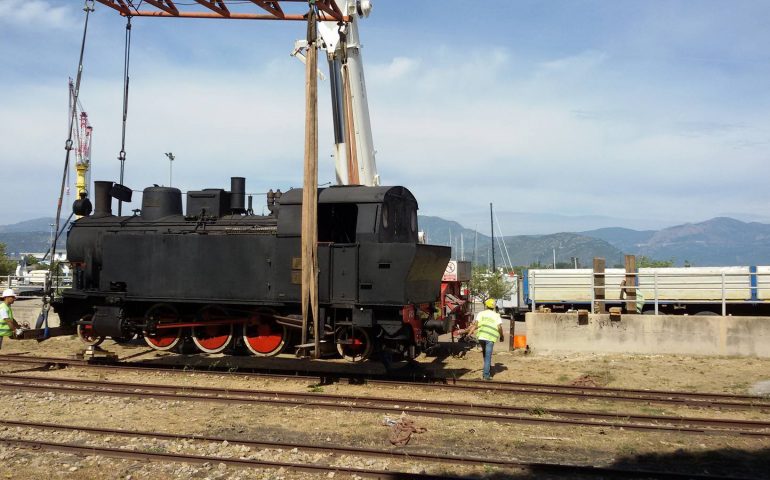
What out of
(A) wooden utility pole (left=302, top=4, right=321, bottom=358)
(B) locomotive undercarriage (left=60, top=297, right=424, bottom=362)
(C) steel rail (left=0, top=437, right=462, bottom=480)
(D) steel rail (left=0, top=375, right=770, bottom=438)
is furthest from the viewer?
(B) locomotive undercarriage (left=60, top=297, right=424, bottom=362)

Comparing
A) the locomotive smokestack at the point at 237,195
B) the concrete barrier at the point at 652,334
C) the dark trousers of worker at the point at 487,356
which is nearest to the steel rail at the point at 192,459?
the dark trousers of worker at the point at 487,356

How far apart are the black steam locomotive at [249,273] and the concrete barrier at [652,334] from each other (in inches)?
155

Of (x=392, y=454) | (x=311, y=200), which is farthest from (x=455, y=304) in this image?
(x=392, y=454)

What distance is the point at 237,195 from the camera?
1246 centimetres

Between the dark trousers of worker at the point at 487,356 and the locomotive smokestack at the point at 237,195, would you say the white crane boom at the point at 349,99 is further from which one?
the dark trousers of worker at the point at 487,356

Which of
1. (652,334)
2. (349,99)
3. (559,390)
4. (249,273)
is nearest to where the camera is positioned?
(559,390)

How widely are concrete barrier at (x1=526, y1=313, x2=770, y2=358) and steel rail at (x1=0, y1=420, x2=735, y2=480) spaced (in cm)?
767

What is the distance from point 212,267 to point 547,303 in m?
15.8

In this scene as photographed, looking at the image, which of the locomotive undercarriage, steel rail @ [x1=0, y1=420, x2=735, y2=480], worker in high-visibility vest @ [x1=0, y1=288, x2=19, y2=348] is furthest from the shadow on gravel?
worker in high-visibility vest @ [x1=0, y1=288, x2=19, y2=348]

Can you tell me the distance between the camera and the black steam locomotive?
9781 millimetres

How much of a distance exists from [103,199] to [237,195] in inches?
132

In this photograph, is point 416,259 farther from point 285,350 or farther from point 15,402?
point 15,402

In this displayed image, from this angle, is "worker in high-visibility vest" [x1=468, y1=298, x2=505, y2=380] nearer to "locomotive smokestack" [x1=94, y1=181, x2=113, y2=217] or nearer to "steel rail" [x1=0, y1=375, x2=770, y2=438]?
"steel rail" [x1=0, y1=375, x2=770, y2=438]

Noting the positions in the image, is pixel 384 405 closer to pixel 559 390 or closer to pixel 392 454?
pixel 392 454
